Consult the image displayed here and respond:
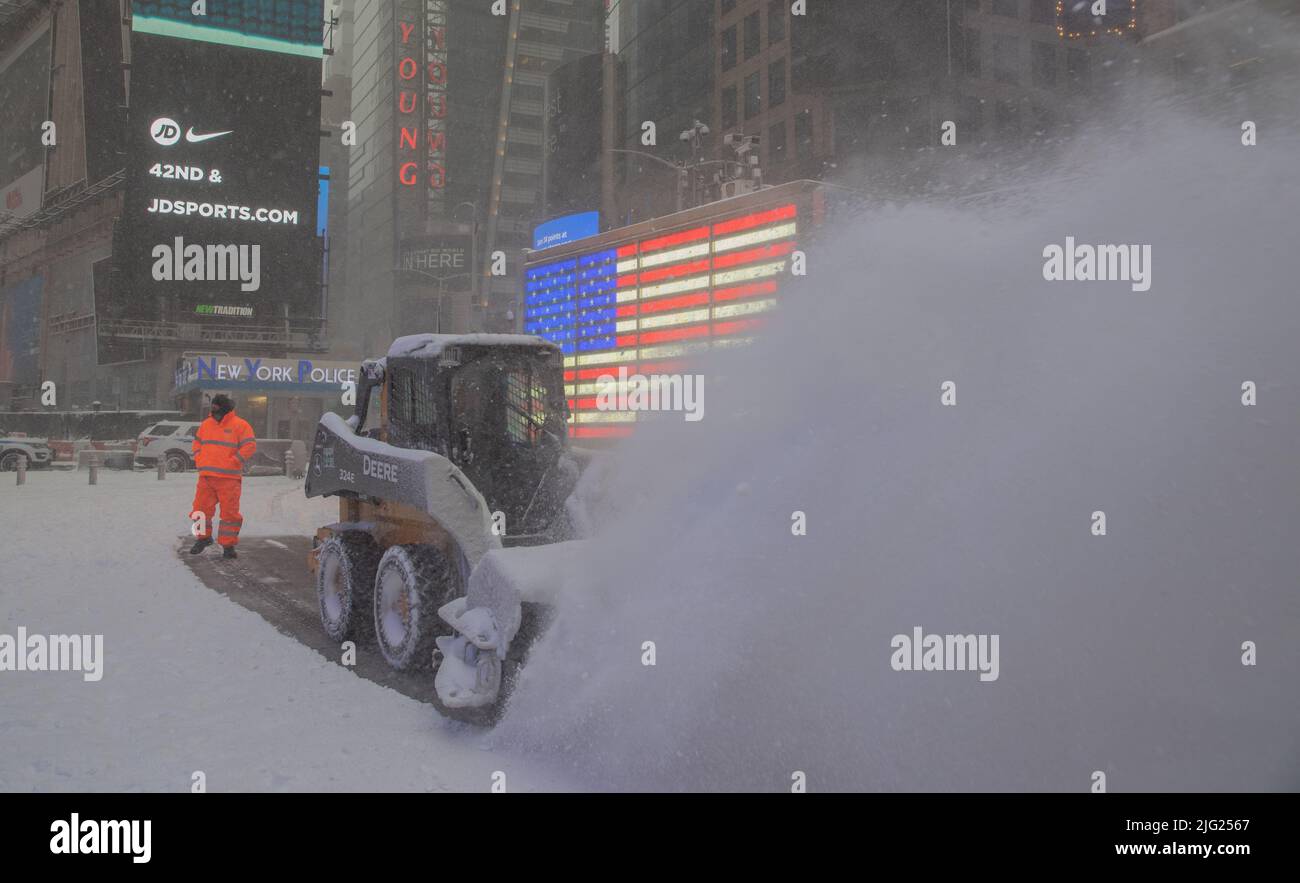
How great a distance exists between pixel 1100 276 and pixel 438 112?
69.1 m

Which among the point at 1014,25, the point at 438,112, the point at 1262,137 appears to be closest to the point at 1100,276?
the point at 1262,137

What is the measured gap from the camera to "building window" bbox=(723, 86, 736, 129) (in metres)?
44.2

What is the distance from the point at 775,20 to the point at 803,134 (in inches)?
228

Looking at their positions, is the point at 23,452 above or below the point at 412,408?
below

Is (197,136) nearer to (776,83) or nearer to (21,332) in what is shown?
(776,83)

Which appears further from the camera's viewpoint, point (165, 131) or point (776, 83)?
point (776, 83)

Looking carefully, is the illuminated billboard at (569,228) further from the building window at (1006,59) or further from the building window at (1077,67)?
the building window at (1077,67)

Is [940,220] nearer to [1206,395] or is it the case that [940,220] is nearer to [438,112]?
[1206,395]

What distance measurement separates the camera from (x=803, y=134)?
39594 millimetres

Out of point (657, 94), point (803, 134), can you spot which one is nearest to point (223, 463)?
point (803, 134)

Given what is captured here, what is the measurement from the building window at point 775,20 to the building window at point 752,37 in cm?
83

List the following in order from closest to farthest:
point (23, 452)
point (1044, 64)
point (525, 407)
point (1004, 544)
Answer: point (1004, 544)
point (525, 407)
point (23, 452)
point (1044, 64)

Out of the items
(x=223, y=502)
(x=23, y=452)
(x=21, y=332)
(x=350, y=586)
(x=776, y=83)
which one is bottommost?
(x=350, y=586)

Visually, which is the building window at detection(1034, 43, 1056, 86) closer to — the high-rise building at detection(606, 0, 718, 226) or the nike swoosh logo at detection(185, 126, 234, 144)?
the high-rise building at detection(606, 0, 718, 226)
